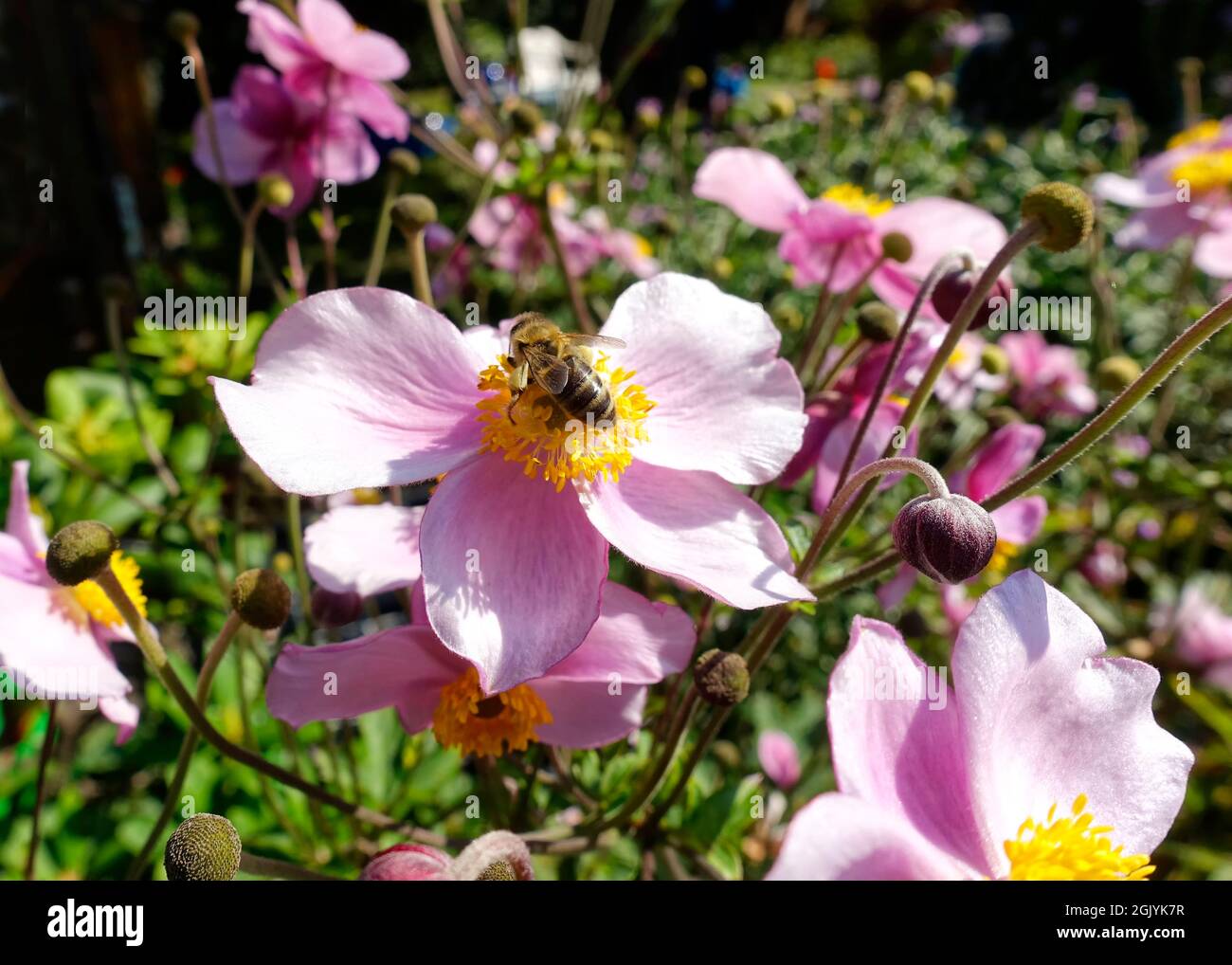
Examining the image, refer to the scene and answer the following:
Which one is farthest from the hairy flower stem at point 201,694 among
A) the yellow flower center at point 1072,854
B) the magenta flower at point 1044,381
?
the magenta flower at point 1044,381

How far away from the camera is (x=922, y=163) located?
372 cm

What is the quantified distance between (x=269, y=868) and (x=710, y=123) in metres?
4.37

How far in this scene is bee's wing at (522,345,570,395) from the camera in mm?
788

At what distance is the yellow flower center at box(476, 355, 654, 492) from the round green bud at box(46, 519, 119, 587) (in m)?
0.31

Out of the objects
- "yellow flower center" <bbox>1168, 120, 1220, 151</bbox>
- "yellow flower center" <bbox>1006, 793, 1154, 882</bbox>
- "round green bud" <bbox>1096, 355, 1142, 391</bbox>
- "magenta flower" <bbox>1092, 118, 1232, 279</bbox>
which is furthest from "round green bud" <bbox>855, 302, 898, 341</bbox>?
"yellow flower center" <bbox>1168, 120, 1220, 151</bbox>

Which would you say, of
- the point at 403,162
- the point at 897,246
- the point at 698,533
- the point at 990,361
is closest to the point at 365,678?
the point at 698,533

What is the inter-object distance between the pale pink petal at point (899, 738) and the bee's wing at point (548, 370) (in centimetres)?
33

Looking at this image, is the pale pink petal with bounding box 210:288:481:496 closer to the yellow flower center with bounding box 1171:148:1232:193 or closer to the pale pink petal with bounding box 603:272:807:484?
the pale pink petal with bounding box 603:272:807:484

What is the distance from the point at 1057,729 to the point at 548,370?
1.63 feet

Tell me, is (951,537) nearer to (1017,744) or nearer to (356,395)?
(1017,744)

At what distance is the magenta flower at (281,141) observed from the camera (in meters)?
1.52

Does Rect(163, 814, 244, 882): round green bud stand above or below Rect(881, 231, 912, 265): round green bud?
below
